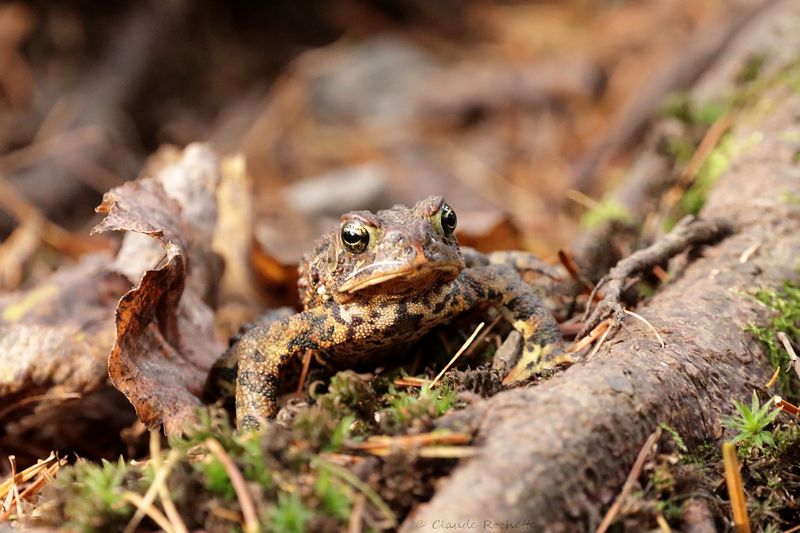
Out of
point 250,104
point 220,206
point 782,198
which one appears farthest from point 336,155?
point 782,198

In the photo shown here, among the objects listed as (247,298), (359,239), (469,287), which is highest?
(359,239)

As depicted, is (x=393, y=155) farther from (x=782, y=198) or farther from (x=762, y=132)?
(x=782, y=198)

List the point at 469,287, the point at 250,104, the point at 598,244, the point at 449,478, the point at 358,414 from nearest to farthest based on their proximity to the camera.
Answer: the point at 449,478, the point at 358,414, the point at 469,287, the point at 598,244, the point at 250,104

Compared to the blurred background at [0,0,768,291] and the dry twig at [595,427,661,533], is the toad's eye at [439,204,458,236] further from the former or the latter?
the blurred background at [0,0,768,291]

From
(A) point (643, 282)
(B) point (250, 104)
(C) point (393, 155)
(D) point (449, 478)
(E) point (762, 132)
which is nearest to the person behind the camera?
(D) point (449, 478)

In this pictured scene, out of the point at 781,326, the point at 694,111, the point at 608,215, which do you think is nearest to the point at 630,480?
the point at 781,326

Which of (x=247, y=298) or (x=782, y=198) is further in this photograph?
(x=247, y=298)

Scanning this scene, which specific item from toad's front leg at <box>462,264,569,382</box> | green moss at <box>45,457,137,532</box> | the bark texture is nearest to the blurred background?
the bark texture
